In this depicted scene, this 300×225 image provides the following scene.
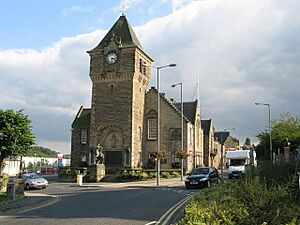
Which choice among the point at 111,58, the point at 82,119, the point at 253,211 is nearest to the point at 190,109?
the point at 111,58

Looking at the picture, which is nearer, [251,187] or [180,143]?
[251,187]

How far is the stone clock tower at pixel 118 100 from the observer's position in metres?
54.4

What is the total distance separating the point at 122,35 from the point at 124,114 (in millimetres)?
12397

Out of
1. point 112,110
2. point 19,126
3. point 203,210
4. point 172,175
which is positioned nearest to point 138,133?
point 112,110

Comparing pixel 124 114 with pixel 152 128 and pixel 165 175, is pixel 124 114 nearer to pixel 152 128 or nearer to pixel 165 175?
pixel 152 128

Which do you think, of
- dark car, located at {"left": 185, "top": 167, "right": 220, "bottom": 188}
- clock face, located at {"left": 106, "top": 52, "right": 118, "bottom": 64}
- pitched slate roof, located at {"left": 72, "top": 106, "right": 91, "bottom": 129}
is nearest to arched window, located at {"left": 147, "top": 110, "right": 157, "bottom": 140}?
clock face, located at {"left": 106, "top": 52, "right": 118, "bottom": 64}

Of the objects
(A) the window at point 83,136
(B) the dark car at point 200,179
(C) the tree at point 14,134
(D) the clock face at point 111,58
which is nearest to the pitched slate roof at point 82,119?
(A) the window at point 83,136

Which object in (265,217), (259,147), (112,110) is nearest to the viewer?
(265,217)

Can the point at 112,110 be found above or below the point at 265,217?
above

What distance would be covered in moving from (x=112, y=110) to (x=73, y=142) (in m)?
10.4

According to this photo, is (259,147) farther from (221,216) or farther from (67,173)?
(221,216)

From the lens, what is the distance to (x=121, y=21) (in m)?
61.2

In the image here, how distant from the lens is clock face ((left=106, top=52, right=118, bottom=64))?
187 ft

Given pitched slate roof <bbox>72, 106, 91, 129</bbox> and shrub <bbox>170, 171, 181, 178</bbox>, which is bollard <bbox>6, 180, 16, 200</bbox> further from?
pitched slate roof <bbox>72, 106, 91, 129</bbox>
